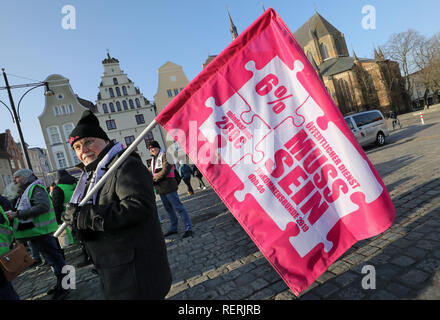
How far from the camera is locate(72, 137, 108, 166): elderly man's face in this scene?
2032 millimetres

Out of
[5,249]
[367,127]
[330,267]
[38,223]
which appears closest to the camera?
[5,249]

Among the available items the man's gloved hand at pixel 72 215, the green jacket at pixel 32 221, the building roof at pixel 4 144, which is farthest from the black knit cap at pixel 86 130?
the building roof at pixel 4 144

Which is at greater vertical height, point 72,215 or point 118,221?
point 72,215

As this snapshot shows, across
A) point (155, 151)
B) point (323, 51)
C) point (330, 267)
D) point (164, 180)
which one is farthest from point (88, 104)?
point (323, 51)

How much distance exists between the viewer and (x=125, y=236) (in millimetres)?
1718

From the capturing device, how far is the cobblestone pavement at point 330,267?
8.16 feet

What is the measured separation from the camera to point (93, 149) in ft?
6.72

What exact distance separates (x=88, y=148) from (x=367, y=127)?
1400 centimetres

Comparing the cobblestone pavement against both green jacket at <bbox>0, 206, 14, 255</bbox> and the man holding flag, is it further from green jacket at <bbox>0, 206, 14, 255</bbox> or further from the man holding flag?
the man holding flag

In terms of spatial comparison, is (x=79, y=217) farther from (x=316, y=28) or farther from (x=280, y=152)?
(x=316, y=28)

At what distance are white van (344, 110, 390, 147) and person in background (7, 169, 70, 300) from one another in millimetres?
12833
